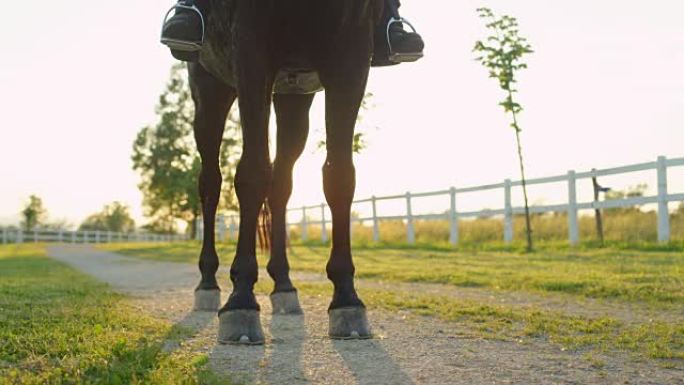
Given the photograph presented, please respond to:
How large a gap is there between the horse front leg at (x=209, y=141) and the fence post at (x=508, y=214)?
47.9 feet

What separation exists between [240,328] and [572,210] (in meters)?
15.0

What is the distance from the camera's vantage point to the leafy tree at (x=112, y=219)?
92.8m

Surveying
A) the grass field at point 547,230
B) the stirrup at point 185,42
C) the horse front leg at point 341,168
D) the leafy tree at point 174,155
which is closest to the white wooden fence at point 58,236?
the leafy tree at point 174,155

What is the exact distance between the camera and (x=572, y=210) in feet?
57.6

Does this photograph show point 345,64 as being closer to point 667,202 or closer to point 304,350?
point 304,350

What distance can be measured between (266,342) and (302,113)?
239cm

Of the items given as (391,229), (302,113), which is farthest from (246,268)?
(391,229)

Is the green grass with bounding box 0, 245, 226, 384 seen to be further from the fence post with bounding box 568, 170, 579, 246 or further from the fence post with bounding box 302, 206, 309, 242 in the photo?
the fence post with bounding box 302, 206, 309, 242

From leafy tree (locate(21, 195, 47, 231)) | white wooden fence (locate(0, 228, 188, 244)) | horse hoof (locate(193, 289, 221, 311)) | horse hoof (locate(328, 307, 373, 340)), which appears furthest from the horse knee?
leafy tree (locate(21, 195, 47, 231))

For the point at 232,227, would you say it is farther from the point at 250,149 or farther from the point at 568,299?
the point at 250,149

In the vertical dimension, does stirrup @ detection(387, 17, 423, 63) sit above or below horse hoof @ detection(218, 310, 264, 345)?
above

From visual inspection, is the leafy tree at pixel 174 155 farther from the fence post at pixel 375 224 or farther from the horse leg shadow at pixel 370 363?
the horse leg shadow at pixel 370 363

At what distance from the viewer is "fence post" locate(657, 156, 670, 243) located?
15.1 meters

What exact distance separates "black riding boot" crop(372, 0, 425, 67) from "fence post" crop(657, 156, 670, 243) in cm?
1190
